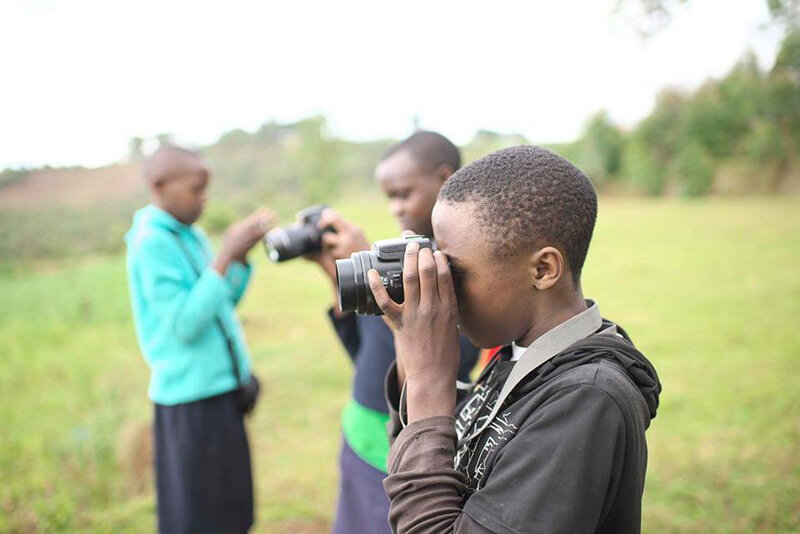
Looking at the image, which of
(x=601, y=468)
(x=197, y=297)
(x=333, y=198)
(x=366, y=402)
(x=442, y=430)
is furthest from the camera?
(x=333, y=198)

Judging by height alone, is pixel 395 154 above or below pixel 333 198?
above

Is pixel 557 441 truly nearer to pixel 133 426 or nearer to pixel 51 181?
pixel 133 426

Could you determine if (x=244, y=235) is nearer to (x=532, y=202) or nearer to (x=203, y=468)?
(x=203, y=468)

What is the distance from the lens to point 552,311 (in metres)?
1.02

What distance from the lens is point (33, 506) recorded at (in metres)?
2.74

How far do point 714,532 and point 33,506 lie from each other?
322cm

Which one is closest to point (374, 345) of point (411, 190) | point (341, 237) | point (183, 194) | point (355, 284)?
point (341, 237)

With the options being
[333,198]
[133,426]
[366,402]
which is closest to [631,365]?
[366,402]

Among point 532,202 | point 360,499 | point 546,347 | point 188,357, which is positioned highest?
point 532,202

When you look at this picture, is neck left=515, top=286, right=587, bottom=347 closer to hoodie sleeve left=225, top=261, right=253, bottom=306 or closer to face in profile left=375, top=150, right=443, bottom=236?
face in profile left=375, top=150, right=443, bottom=236

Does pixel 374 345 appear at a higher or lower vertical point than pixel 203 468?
higher

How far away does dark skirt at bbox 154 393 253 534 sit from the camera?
2.11 m

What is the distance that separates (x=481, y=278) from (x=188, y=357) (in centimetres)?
150

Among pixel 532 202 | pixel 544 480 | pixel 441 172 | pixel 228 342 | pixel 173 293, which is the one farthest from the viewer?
pixel 228 342
